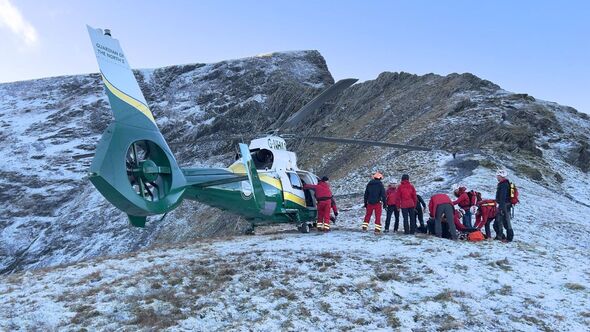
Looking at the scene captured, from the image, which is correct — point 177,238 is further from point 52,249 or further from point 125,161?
point 125,161

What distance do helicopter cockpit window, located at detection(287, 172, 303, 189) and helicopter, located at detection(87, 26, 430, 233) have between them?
0.11 ft

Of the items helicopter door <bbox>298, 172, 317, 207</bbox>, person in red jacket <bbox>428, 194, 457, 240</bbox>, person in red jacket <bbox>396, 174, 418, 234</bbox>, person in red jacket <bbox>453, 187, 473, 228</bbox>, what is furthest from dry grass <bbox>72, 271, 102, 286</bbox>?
person in red jacket <bbox>453, 187, 473, 228</bbox>

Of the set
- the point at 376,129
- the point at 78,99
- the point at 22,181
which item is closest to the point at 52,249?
the point at 22,181

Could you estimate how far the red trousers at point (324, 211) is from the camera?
48.6 feet

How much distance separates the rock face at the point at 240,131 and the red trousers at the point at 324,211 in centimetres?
421

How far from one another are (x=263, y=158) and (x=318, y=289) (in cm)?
750

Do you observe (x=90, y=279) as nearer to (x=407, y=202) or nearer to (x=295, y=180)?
(x=295, y=180)

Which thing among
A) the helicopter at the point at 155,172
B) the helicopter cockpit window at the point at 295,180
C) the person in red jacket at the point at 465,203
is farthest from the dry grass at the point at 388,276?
the helicopter cockpit window at the point at 295,180

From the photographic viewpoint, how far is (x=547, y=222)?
1706cm

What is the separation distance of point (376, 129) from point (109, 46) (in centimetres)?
2898

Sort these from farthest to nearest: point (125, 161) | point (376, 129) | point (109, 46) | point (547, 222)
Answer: point (376, 129) < point (547, 222) < point (109, 46) < point (125, 161)

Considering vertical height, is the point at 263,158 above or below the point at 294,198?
above

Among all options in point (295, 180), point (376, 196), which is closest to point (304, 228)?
point (295, 180)

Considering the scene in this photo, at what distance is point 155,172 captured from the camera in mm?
10367
